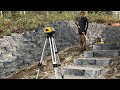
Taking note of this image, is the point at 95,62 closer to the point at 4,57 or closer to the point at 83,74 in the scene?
the point at 83,74

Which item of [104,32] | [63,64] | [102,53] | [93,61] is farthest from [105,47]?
[104,32]

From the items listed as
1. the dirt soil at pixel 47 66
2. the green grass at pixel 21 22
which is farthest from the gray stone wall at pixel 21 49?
the green grass at pixel 21 22

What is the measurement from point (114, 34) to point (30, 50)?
4.71 meters

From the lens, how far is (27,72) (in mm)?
9570

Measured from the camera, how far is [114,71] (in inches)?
340

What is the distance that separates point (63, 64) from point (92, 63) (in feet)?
3.74

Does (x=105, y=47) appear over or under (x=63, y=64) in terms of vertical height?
over

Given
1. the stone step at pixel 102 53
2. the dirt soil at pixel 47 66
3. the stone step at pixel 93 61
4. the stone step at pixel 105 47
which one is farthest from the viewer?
the stone step at pixel 105 47

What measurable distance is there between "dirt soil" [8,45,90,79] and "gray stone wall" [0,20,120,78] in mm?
189

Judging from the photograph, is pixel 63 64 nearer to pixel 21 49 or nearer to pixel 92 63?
pixel 92 63

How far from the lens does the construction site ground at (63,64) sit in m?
8.55

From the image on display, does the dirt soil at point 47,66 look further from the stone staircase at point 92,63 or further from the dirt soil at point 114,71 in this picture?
the dirt soil at point 114,71
